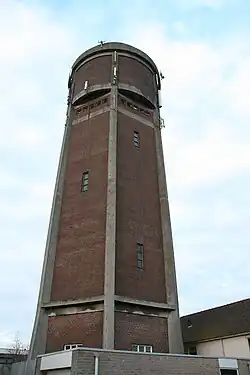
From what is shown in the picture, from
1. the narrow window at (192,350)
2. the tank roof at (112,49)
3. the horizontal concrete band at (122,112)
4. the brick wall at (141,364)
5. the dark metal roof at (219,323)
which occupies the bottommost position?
the brick wall at (141,364)

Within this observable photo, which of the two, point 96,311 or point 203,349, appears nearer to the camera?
point 96,311

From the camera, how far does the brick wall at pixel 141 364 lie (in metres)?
11.7

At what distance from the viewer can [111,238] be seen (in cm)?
1686

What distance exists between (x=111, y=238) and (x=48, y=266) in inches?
132

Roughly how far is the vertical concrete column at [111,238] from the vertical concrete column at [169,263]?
310 centimetres

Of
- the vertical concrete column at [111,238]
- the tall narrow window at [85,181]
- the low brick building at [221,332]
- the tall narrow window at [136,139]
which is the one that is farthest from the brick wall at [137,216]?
the low brick building at [221,332]

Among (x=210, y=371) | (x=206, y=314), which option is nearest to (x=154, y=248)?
(x=210, y=371)

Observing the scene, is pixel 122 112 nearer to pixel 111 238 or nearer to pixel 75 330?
pixel 111 238

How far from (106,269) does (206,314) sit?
13.0 metres

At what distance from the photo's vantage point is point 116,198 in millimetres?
18203

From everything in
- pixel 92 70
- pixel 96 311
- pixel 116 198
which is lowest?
pixel 96 311

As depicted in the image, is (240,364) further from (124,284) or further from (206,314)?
(206,314)

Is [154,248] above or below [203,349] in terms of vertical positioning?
above

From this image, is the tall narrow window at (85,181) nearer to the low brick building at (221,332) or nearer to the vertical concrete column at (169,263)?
the vertical concrete column at (169,263)
